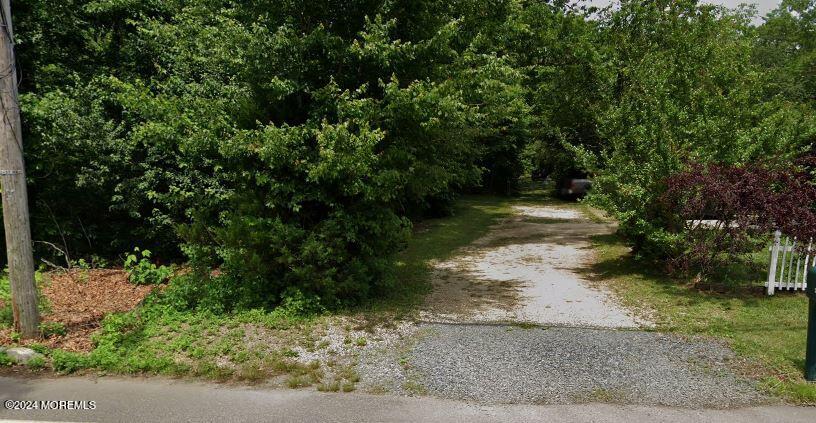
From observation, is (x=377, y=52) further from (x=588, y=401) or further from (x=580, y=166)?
(x=580, y=166)

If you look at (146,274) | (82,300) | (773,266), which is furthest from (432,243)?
(82,300)

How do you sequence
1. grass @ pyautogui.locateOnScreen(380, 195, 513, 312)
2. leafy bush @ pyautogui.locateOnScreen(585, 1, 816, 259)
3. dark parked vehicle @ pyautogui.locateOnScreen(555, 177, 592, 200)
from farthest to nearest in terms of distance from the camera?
1. dark parked vehicle @ pyautogui.locateOnScreen(555, 177, 592, 200)
2. leafy bush @ pyautogui.locateOnScreen(585, 1, 816, 259)
3. grass @ pyautogui.locateOnScreen(380, 195, 513, 312)

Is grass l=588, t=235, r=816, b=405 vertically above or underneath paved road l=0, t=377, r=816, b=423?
above

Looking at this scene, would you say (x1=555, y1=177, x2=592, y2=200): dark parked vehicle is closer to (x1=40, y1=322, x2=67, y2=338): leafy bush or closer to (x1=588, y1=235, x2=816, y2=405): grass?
(x1=588, y1=235, x2=816, y2=405): grass

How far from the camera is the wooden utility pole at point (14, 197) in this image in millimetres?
5609

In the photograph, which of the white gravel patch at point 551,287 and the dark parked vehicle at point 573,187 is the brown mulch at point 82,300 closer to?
the white gravel patch at point 551,287

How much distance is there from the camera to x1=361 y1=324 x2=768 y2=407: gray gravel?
4.62 meters

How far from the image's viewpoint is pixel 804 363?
5227 millimetres

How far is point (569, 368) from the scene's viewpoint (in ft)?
17.0

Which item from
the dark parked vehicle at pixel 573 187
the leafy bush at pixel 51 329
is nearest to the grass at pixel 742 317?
the leafy bush at pixel 51 329

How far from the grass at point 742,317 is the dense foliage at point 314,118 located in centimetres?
80

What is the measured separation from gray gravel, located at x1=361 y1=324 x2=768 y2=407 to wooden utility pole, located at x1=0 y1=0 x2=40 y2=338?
3.79m

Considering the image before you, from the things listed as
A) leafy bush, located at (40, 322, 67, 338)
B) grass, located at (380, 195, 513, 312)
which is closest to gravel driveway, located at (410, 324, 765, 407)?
grass, located at (380, 195, 513, 312)

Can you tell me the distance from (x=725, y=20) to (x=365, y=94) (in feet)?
37.7
